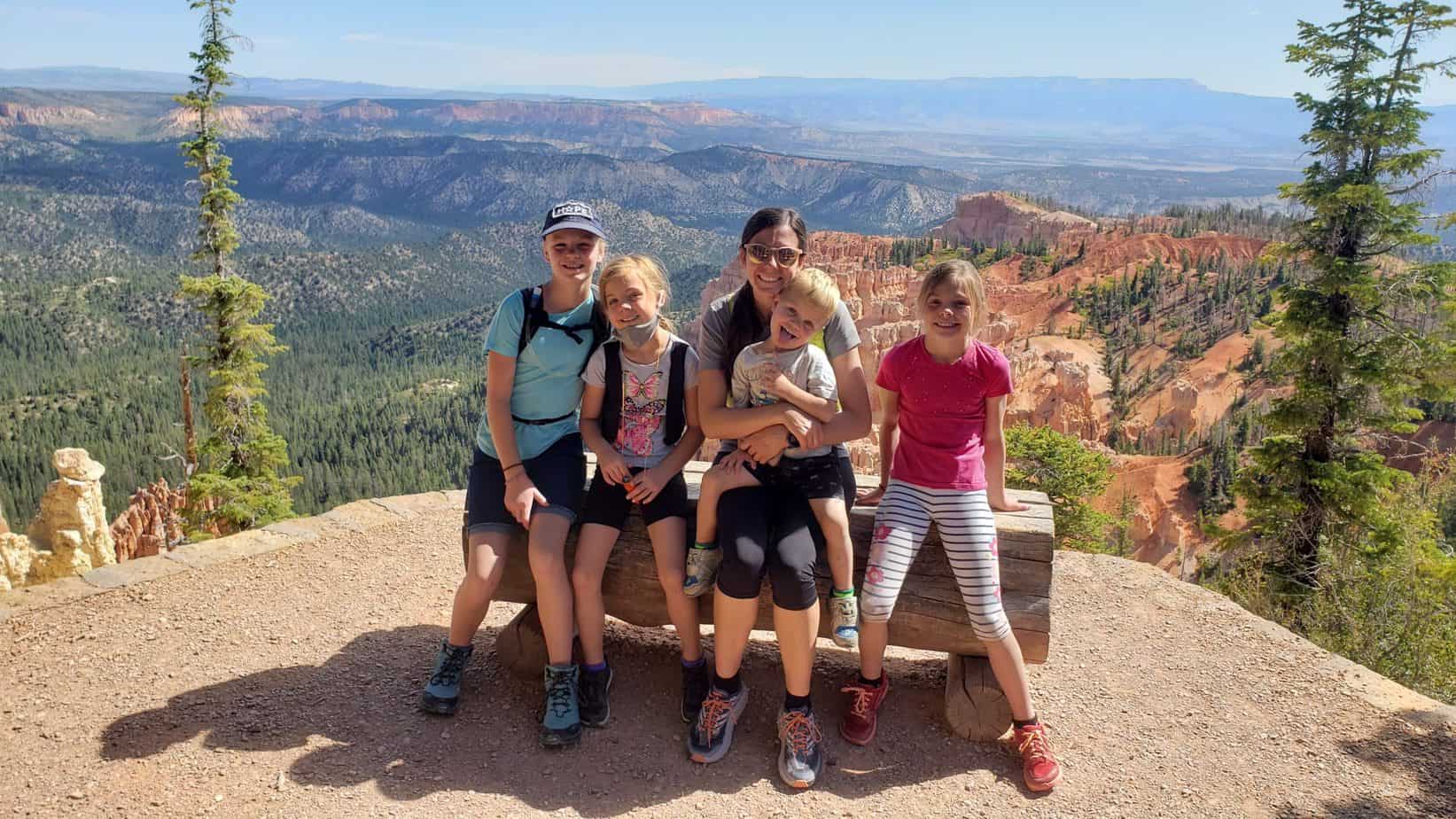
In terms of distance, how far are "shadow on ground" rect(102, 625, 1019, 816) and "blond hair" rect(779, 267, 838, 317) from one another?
239 centimetres

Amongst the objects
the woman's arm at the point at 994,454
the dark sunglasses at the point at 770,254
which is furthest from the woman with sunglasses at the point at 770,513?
the woman's arm at the point at 994,454

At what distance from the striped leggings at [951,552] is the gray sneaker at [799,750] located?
627 mm

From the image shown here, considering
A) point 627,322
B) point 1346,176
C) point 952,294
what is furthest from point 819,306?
point 1346,176

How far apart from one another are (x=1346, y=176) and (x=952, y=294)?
14470 mm

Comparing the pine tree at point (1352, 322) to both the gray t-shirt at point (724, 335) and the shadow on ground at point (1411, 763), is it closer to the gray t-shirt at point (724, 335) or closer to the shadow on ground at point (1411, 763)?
the shadow on ground at point (1411, 763)

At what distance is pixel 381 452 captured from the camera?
231 ft

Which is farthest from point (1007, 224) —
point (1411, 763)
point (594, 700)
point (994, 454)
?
point (594, 700)

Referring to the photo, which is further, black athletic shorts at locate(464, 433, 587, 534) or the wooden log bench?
black athletic shorts at locate(464, 433, 587, 534)

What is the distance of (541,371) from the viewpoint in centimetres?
505

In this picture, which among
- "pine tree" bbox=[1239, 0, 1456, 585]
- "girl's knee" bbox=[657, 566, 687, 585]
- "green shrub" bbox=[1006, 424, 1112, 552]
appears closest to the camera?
"girl's knee" bbox=[657, 566, 687, 585]

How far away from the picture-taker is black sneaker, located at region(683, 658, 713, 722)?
16.5 ft

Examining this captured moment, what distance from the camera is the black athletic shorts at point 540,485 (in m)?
4.97

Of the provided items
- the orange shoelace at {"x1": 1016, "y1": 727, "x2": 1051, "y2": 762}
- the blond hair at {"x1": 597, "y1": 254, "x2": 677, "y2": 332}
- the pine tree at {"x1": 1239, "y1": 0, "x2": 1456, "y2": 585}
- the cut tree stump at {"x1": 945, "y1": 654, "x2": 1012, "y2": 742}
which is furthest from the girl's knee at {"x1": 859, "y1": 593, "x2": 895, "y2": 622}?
the pine tree at {"x1": 1239, "y1": 0, "x2": 1456, "y2": 585}

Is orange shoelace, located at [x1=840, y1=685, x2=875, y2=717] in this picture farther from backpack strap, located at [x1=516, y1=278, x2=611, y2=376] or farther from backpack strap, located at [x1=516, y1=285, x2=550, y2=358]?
backpack strap, located at [x1=516, y1=285, x2=550, y2=358]
